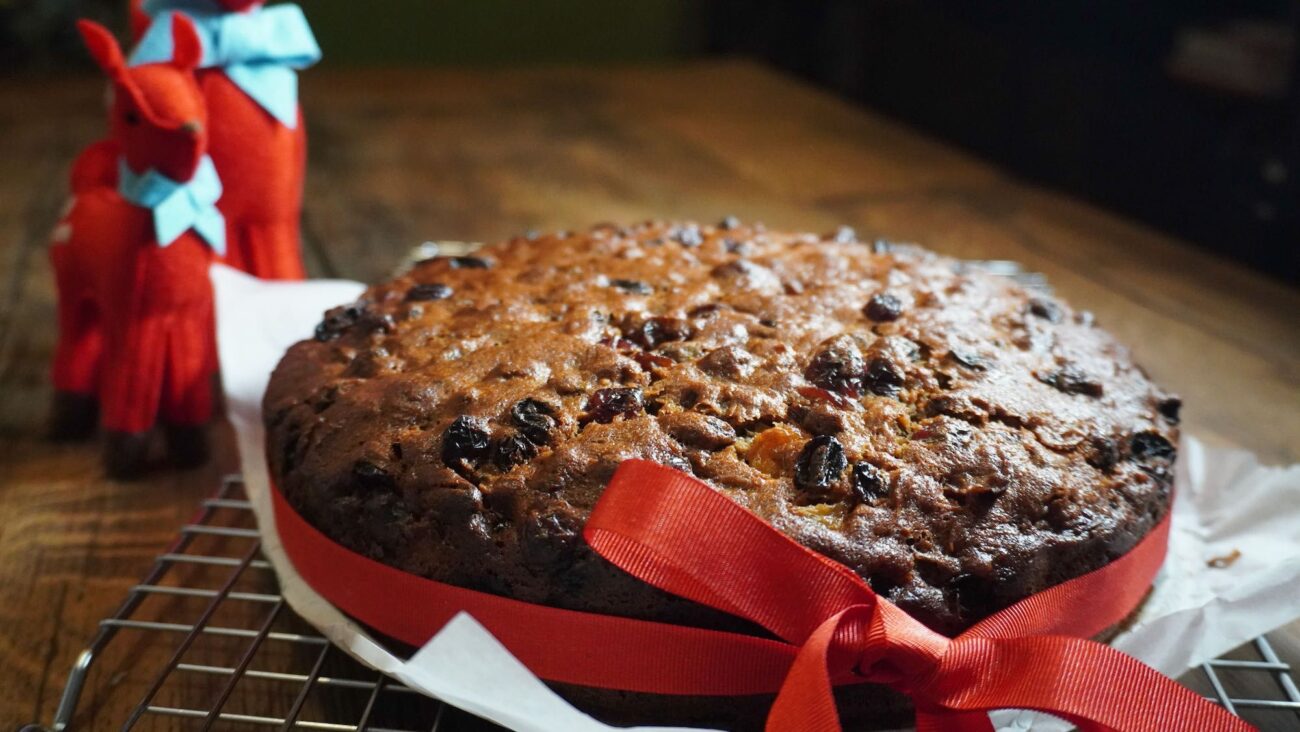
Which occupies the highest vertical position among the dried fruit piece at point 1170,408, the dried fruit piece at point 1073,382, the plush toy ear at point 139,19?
the plush toy ear at point 139,19

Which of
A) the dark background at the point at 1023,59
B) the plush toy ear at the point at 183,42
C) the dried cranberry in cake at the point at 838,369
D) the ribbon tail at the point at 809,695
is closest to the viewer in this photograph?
the ribbon tail at the point at 809,695

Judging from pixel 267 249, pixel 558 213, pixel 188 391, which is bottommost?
pixel 558 213

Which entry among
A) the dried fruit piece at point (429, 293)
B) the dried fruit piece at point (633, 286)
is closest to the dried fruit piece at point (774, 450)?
the dried fruit piece at point (633, 286)

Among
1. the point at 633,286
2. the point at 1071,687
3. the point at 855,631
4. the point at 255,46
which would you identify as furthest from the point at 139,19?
the point at 1071,687

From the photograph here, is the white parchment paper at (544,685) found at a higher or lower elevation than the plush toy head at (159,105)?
lower

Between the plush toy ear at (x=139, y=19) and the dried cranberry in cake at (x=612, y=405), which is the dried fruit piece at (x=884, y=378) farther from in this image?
the plush toy ear at (x=139, y=19)

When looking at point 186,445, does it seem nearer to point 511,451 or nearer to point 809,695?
point 511,451

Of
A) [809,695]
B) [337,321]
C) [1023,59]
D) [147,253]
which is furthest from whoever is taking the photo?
[1023,59]

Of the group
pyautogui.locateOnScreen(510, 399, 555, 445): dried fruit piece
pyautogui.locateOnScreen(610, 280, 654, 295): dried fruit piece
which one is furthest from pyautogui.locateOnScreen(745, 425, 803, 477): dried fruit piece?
pyautogui.locateOnScreen(610, 280, 654, 295): dried fruit piece
